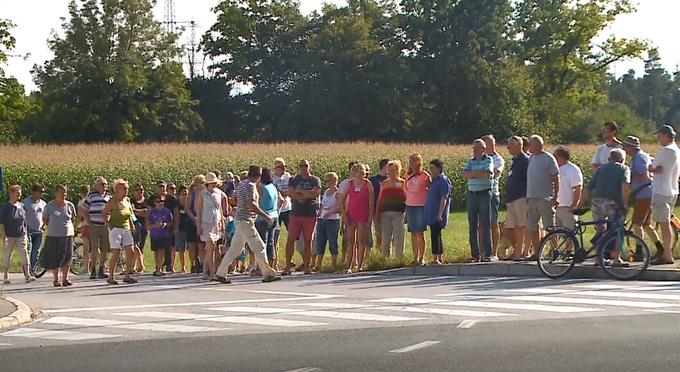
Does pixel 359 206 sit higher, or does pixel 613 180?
pixel 613 180

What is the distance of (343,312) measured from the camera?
13.1 metres

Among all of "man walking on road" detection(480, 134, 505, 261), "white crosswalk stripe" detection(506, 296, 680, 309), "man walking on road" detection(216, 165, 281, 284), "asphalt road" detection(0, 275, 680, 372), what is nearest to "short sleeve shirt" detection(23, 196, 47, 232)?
"asphalt road" detection(0, 275, 680, 372)

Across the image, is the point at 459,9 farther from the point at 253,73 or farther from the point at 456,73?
the point at 253,73

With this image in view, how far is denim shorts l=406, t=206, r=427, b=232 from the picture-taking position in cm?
1803

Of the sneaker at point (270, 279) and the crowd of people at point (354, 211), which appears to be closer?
the crowd of people at point (354, 211)

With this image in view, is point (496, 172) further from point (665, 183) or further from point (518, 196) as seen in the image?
point (665, 183)

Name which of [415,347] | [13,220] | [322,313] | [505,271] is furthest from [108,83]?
[415,347]

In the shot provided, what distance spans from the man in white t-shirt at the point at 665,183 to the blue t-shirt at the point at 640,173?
195mm

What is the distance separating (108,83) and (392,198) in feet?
183

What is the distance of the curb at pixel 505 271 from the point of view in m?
15.5

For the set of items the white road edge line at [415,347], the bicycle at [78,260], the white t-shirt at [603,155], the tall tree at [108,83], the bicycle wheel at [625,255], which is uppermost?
the tall tree at [108,83]

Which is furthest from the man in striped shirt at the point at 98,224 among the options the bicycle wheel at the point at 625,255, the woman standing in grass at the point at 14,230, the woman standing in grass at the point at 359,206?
the bicycle wheel at the point at 625,255

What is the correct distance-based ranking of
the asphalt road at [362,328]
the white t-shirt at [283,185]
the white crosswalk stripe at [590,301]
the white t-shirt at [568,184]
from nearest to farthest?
1. the asphalt road at [362,328]
2. the white crosswalk stripe at [590,301]
3. the white t-shirt at [568,184]
4. the white t-shirt at [283,185]

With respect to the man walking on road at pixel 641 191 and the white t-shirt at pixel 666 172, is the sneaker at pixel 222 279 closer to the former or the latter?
Result: the man walking on road at pixel 641 191
